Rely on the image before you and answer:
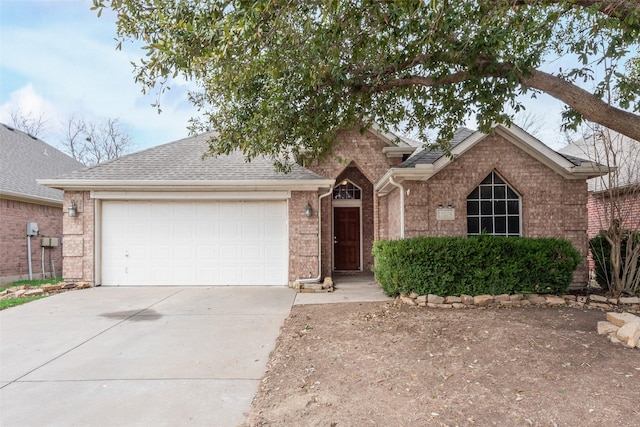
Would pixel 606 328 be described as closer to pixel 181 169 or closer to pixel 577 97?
pixel 577 97

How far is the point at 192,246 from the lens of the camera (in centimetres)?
1015

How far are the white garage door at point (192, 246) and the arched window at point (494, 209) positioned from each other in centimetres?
489

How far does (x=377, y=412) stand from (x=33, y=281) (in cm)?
1317

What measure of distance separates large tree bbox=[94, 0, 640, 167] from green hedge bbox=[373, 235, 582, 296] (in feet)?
7.85

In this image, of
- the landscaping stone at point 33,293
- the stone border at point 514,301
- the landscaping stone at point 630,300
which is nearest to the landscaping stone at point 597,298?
the stone border at point 514,301

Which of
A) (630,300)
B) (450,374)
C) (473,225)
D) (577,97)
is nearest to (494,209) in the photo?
(473,225)

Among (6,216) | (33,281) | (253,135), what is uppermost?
(253,135)

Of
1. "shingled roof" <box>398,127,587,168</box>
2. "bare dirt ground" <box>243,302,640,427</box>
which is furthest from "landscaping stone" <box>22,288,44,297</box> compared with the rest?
"shingled roof" <box>398,127,587,168</box>

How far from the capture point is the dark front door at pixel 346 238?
13023 mm

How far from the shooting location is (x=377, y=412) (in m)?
3.39

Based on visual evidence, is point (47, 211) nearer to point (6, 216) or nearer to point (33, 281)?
point (6, 216)

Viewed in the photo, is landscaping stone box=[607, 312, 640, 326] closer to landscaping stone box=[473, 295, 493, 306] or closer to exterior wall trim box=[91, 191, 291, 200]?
landscaping stone box=[473, 295, 493, 306]

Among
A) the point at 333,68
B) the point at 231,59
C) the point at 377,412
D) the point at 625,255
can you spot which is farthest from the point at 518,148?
the point at 377,412

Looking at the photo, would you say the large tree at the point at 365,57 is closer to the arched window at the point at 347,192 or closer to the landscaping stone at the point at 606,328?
the landscaping stone at the point at 606,328
